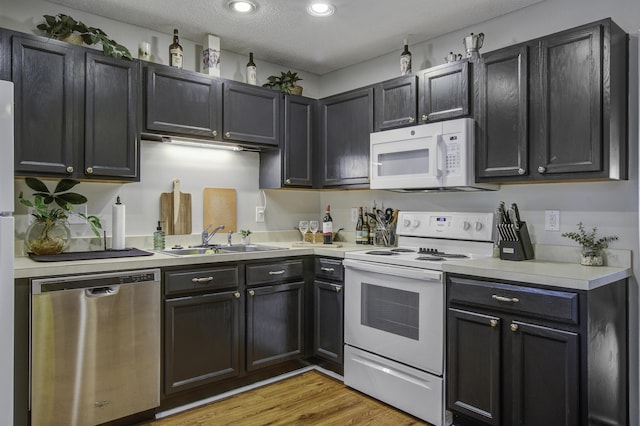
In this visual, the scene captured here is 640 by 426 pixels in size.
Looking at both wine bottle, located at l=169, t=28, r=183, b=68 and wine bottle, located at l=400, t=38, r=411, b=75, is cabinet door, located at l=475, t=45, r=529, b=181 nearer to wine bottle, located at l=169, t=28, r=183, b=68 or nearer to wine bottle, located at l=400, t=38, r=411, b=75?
wine bottle, located at l=400, t=38, r=411, b=75

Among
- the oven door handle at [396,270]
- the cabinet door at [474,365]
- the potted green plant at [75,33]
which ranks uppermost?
the potted green plant at [75,33]

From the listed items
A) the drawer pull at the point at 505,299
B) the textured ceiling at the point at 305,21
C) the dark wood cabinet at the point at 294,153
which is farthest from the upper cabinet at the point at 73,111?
the drawer pull at the point at 505,299

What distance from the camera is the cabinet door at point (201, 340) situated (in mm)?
2531

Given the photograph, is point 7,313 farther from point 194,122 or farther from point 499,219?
point 499,219

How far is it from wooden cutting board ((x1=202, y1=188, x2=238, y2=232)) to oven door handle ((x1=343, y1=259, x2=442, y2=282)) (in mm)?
1066

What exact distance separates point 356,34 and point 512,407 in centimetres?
256

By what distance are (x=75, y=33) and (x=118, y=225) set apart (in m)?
1.18

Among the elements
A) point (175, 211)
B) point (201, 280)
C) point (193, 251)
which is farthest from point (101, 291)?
point (175, 211)

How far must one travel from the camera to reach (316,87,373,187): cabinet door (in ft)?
10.7

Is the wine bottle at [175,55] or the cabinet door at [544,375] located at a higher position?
the wine bottle at [175,55]

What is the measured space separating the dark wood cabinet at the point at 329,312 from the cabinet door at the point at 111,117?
1.42m

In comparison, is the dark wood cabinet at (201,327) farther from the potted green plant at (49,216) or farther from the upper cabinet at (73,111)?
the upper cabinet at (73,111)

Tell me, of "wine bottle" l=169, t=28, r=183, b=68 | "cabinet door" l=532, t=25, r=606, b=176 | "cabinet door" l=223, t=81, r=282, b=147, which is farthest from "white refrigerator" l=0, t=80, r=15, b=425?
"cabinet door" l=532, t=25, r=606, b=176

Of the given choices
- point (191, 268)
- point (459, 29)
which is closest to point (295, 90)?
point (459, 29)
